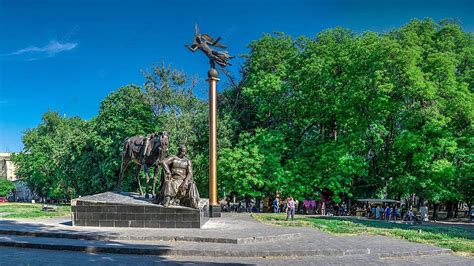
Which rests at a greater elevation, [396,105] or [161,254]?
[396,105]

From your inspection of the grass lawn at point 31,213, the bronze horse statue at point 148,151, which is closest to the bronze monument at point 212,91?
the bronze horse statue at point 148,151

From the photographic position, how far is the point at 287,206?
2727 centimetres

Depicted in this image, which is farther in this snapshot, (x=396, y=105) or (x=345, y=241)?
(x=396, y=105)

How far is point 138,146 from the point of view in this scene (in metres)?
21.5

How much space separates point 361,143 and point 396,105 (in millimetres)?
3751

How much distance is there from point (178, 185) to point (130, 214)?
7.35 feet

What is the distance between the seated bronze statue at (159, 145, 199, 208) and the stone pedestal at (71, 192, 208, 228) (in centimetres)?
53

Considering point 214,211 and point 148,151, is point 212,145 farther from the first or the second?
point 148,151

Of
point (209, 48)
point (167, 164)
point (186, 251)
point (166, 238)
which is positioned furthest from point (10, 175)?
point (186, 251)

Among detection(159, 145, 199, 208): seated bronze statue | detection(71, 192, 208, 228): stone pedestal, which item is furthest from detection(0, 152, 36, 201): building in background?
detection(159, 145, 199, 208): seated bronze statue

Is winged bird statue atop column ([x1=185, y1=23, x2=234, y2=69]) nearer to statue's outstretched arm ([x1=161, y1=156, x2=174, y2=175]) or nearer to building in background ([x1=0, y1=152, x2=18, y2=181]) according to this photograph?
statue's outstretched arm ([x1=161, y1=156, x2=174, y2=175])

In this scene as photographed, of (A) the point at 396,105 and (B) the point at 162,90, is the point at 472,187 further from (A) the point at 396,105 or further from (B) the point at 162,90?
(B) the point at 162,90

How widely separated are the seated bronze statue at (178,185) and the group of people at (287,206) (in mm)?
8989

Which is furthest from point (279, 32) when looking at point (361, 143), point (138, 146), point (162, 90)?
point (138, 146)
